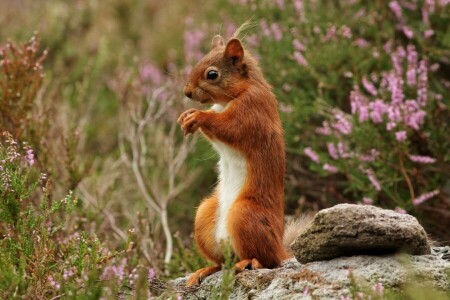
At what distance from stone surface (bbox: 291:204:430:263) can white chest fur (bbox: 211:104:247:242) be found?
46 cm

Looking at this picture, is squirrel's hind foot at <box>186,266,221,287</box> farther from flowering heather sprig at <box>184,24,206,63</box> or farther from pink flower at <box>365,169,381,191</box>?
flowering heather sprig at <box>184,24,206,63</box>

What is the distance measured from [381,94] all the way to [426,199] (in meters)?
0.78

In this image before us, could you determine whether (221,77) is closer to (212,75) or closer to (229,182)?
(212,75)

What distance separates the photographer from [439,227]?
17.0ft

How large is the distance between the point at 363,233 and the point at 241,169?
2.39 feet

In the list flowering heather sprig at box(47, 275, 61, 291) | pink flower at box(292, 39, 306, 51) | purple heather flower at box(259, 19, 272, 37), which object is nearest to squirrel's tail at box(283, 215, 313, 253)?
flowering heather sprig at box(47, 275, 61, 291)

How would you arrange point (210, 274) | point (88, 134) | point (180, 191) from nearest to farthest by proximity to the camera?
point (210, 274) → point (180, 191) → point (88, 134)

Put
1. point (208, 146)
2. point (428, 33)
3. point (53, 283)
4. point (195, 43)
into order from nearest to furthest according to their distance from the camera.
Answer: point (53, 283)
point (428, 33)
point (208, 146)
point (195, 43)

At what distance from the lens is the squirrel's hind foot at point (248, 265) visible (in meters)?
3.34

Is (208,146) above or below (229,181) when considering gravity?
above

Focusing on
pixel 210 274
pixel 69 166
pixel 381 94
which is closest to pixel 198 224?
pixel 210 274

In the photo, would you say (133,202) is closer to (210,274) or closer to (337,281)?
(210,274)

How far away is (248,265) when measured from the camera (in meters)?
3.39

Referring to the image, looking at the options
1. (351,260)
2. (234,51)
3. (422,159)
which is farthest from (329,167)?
(351,260)
